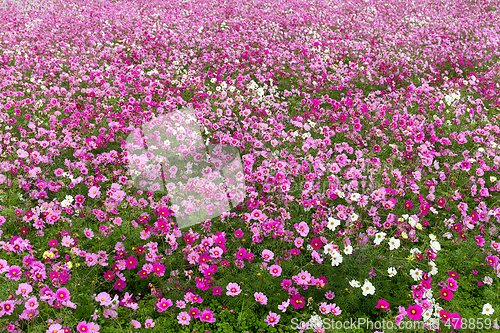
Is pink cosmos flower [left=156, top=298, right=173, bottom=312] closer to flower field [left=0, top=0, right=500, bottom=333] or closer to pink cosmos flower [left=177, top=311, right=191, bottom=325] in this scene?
flower field [left=0, top=0, right=500, bottom=333]

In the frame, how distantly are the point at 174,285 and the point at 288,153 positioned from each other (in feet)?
8.66

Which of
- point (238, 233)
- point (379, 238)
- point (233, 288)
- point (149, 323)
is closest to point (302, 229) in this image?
point (238, 233)

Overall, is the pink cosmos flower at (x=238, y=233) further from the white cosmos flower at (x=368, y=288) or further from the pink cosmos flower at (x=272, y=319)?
the white cosmos flower at (x=368, y=288)

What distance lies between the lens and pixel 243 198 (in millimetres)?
4090

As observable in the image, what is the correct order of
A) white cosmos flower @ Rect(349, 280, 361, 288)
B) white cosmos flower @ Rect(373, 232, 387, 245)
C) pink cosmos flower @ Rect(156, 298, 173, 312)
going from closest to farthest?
1. pink cosmos flower @ Rect(156, 298, 173, 312)
2. white cosmos flower @ Rect(349, 280, 361, 288)
3. white cosmos flower @ Rect(373, 232, 387, 245)

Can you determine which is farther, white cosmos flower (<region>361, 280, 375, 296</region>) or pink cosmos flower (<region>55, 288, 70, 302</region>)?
white cosmos flower (<region>361, 280, 375, 296</region>)

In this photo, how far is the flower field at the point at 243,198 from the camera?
3.15 meters

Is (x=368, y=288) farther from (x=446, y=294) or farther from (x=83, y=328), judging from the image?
(x=83, y=328)

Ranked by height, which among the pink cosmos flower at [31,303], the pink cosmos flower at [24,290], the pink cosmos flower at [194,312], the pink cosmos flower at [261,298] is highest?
the pink cosmos flower at [24,290]

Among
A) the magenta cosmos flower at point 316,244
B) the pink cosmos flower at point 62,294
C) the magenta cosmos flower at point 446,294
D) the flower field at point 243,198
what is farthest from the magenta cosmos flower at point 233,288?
the magenta cosmos flower at point 446,294

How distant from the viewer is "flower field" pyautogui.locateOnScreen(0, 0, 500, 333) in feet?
10.3

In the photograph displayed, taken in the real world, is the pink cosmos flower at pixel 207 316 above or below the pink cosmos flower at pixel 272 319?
below

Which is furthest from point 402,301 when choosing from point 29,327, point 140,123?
point 140,123

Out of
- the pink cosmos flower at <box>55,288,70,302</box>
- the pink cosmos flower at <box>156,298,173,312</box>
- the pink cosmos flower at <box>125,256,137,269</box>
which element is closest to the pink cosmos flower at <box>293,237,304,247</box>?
the pink cosmos flower at <box>156,298,173,312</box>
